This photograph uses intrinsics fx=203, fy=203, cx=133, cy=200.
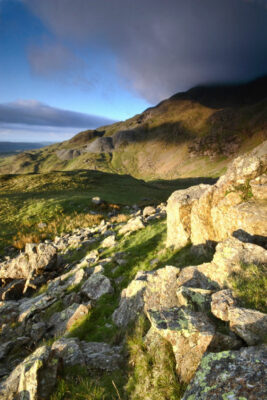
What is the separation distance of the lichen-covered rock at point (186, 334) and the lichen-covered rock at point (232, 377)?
22.8 inches

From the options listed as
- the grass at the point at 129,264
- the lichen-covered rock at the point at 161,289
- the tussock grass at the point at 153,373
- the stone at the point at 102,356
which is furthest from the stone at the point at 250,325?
the grass at the point at 129,264

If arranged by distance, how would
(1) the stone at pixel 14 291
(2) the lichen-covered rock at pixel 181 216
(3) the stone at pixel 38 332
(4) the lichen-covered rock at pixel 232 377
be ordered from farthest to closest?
1. (1) the stone at pixel 14 291
2. (2) the lichen-covered rock at pixel 181 216
3. (3) the stone at pixel 38 332
4. (4) the lichen-covered rock at pixel 232 377

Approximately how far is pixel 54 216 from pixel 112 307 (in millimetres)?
26781

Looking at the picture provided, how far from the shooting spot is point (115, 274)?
13.2 m

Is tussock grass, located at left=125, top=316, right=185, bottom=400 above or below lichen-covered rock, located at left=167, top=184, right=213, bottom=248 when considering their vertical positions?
below

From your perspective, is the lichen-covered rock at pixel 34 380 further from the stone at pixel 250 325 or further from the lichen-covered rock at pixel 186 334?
the stone at pixel 250 325

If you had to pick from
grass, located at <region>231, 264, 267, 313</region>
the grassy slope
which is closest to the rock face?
grass, located at <region>231, 264, 267, 313</region>

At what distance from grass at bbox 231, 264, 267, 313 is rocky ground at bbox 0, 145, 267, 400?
0.49ft

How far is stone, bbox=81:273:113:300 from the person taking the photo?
37.3 ft

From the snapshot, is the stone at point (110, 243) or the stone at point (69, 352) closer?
the stone at point (69, 352)

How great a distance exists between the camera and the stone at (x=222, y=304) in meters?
5.25

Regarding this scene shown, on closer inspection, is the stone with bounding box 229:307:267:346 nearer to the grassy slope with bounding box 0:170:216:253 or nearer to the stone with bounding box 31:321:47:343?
the stone with bounding box 31:321:47:343

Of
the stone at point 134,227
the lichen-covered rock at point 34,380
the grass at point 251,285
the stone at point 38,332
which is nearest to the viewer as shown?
the lichen-covered rock at point 34,380

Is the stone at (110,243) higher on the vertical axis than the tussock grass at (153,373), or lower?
lower
